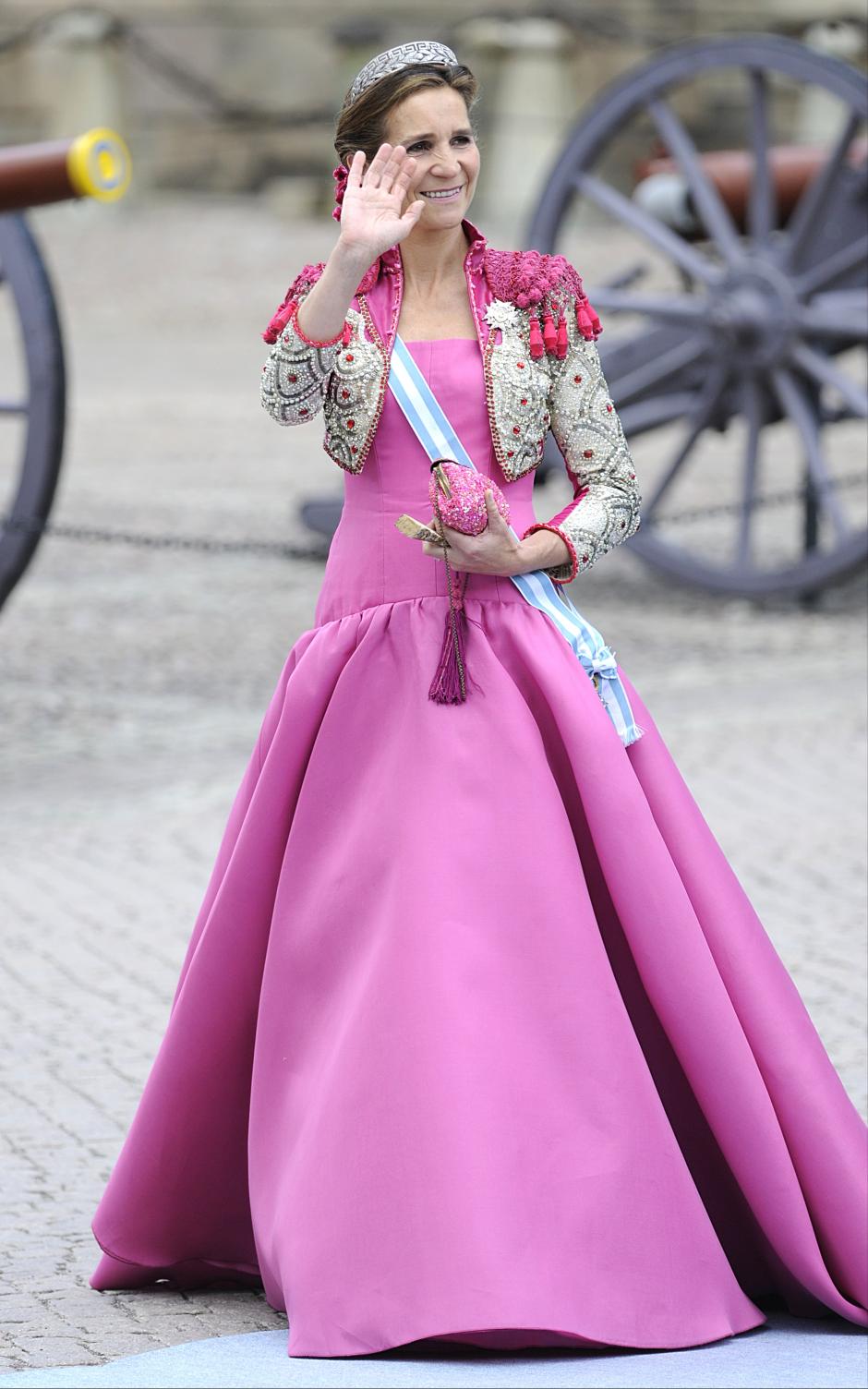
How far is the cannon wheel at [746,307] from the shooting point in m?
7.44

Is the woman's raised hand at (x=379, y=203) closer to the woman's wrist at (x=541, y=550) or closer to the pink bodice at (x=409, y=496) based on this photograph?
the pink bodice at (x=409, y=496)

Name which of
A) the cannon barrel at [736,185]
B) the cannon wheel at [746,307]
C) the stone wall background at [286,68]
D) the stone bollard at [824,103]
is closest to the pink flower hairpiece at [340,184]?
the cannon wheel at [746,307]

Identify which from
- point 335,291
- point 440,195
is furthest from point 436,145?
point 335,291

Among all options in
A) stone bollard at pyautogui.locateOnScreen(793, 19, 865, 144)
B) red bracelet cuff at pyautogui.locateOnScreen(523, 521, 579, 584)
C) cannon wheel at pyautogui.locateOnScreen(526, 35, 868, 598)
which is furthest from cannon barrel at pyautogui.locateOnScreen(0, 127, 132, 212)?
stone bollard at pyautogui.locateOnScreen(793, 19, 865, 144)

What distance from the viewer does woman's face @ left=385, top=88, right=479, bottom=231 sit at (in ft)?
8.68

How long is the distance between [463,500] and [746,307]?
17.1 ft

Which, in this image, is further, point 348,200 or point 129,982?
point 129,982

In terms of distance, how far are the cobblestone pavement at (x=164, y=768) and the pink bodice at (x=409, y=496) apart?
0.89 metres

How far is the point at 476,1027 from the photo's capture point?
251 cm

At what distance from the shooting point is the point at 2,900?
4883 mm

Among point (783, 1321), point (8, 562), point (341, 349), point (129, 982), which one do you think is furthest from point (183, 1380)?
point (8, 562)

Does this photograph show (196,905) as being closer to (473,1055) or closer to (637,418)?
(473,1055)

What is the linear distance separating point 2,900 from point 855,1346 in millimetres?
2758

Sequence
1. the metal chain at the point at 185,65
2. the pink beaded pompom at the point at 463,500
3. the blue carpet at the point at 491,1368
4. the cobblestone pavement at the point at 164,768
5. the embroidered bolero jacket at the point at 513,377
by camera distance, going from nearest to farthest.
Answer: the blue carpet at the point at 491,1368
the pink beaded pompom at the point at 463,500
the embroidered bolero jacket at the point at 513,377
the cobblestone pavement at the point at 164,768
the metal chain at the point at 185,65
